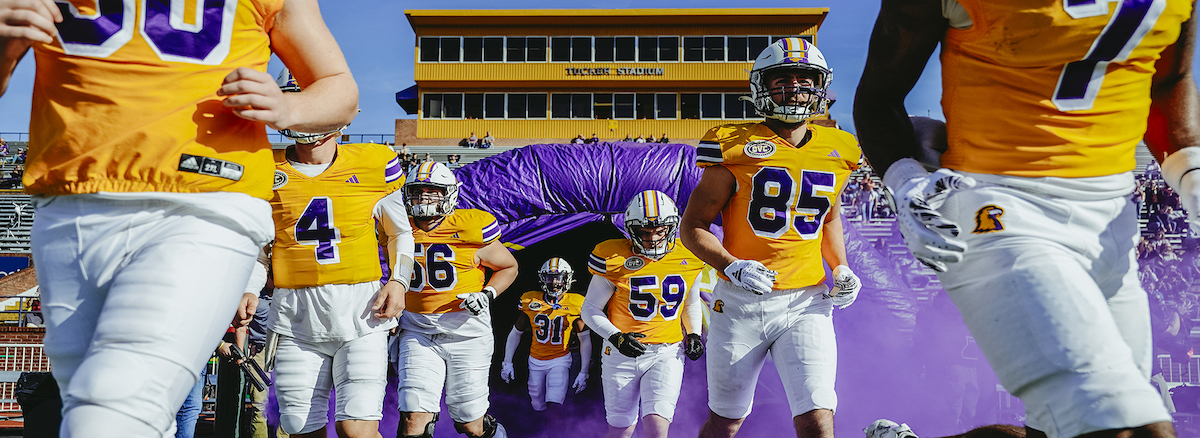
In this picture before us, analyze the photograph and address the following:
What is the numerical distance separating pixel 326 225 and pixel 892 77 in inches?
121

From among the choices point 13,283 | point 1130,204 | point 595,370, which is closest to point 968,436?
point 1130,204

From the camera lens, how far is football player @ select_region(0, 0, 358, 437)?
1.57m

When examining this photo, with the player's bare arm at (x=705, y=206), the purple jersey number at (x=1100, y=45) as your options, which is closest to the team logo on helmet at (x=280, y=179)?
the player's bare arm at (x=705, y=206)

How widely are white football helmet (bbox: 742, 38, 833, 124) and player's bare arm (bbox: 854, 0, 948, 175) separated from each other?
1.61 m

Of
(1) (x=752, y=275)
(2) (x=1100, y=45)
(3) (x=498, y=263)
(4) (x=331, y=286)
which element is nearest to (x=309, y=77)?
(2) (x=1100, y=45)

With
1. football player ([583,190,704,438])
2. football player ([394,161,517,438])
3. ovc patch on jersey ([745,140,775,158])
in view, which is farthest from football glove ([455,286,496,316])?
ovc patch on jersey ([745,140,775,158])

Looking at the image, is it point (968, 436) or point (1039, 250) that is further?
point (968, 436)

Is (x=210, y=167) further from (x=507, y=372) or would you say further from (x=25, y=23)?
(x=507, y=372)

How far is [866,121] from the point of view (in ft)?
7.75

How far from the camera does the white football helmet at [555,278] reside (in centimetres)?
834

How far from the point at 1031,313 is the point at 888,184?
52 cm

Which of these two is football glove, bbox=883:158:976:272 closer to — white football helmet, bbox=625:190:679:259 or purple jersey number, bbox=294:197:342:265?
purple jersey number, bbox=294:197:342:265

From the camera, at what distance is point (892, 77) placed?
90.7 inches

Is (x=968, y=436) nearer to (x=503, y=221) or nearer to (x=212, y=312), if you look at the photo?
(x=212, y=312)
